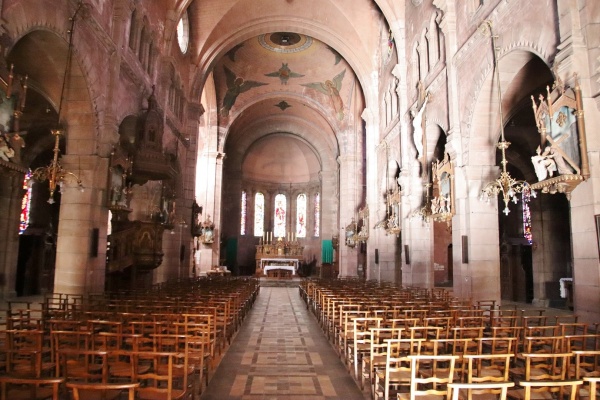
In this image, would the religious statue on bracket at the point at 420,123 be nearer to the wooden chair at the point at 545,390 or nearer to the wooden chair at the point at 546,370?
the wooden chair at the point at 546,370

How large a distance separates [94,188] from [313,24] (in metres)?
16.9

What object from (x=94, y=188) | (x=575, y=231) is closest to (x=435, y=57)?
(x=575, y=231)

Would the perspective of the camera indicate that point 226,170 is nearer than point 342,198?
No

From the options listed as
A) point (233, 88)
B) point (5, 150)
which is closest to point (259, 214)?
point (233, 88)

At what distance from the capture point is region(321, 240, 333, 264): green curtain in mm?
34781

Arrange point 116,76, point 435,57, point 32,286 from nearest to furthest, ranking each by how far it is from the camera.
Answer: point 116,76
point 435,57
point 32,286

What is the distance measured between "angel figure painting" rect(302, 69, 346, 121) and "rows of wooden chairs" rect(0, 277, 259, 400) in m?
24.1

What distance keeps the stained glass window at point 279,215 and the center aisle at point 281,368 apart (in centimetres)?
2923

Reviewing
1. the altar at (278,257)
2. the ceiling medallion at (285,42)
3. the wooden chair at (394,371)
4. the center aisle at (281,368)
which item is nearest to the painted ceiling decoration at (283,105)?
the ceiling medallion at (285,42)

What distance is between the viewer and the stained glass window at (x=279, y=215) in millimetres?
40781

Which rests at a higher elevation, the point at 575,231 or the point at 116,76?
the point at 116,76

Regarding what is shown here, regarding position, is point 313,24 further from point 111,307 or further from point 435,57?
point 111,307

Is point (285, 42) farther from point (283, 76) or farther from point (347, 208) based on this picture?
point (347, 208)

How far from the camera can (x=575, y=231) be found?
7012 millimetres
